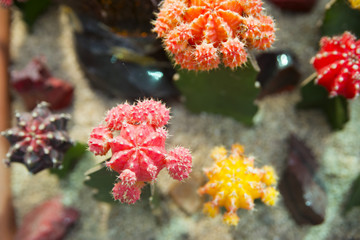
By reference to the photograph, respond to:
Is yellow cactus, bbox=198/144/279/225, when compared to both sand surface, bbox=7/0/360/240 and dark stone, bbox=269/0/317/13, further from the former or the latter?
dark stone, bbox=269/0/317/13

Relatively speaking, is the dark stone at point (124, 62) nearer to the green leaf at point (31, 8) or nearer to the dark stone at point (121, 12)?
the dark stone at point (121, 12)

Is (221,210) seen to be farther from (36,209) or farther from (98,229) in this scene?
(36,209)

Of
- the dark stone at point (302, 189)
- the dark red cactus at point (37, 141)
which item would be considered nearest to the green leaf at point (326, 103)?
the dark stone at point (302, 189)

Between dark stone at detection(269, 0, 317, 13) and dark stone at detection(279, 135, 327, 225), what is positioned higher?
dark stone at detection(269, 0, 317, 13)

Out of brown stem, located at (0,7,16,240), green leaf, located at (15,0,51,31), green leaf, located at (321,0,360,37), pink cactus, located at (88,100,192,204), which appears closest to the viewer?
pink cactus, located at (88,100,192,204)

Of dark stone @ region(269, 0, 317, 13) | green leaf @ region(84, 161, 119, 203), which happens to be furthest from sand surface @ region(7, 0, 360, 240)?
green leaf @ region(84, 161, 119, 203)

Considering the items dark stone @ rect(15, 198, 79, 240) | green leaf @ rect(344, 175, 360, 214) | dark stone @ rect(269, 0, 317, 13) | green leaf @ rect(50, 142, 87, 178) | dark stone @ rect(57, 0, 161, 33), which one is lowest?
dark stone @ rect(15, 198, 79, 240)

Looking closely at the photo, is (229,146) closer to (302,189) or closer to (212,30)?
(302,189)
